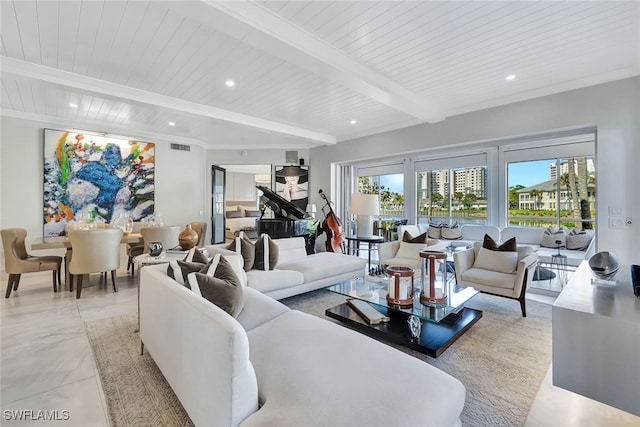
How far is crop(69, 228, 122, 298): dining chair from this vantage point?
11.7 feet

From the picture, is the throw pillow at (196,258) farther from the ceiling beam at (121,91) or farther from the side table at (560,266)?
the side table at (560,266)

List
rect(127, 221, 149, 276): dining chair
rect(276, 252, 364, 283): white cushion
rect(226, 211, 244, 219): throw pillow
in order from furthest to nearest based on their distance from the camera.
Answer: rect(226, 211, 244, 219): throw pillow, rect(127, 221, 149, 276): dining chair, rect(276, 252, 364, 283): white cushion

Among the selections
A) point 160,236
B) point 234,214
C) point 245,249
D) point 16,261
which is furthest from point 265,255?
point 234,214

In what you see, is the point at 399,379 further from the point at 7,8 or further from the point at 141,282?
the point at 7,8

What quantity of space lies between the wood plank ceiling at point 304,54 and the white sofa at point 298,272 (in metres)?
2.17

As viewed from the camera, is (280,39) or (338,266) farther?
(338,266)

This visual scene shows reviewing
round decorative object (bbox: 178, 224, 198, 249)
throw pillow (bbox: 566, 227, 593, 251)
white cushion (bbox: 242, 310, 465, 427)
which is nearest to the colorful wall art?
round decorative object (bbox: 178, 224, 198, 249)

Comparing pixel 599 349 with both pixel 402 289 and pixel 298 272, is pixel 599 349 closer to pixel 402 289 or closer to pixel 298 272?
pixel 402 289

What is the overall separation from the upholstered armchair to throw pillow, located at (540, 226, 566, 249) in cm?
145

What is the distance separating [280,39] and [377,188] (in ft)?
16.3

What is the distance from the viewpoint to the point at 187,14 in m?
2.09

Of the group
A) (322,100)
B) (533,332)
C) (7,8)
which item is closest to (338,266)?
(533,332)

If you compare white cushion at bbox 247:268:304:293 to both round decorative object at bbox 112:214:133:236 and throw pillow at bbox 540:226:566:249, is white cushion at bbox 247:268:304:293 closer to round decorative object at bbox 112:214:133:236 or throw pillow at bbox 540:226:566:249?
round decorative object at bbox 112:214:133:236

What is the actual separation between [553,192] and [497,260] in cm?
252
